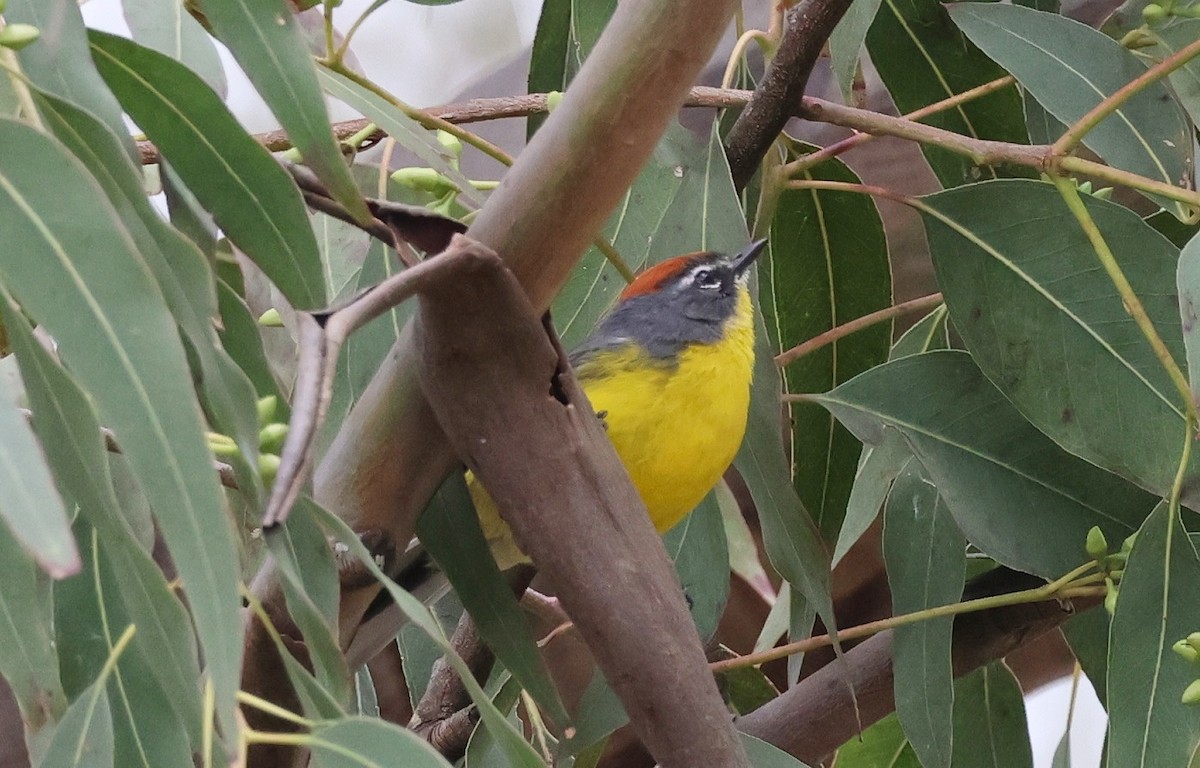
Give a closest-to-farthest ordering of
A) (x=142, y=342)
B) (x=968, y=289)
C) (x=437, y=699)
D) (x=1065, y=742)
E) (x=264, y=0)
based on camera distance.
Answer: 1. (x=142, y=342)
2. (x=264, y=0)
3. (x=968, y=289)
4. (x=437, y=699)
5. (x=1065, y=742)

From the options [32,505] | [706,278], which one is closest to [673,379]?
[706,278]

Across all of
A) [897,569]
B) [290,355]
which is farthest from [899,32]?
[290,355]

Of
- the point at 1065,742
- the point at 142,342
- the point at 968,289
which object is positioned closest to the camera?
the point at 142,342

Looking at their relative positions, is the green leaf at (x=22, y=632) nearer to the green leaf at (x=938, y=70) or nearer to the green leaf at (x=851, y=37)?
the green leaf at (x=851, y=37)

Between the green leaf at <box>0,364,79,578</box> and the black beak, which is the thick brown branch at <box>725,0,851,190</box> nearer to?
the black beak

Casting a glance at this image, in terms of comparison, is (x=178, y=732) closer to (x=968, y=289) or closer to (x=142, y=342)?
(x=142, y=342)

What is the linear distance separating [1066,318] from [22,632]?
772 mm

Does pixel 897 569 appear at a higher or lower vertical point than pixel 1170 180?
lower

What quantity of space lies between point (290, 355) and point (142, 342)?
24.4 inches

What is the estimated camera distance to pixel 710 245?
1.03 meters

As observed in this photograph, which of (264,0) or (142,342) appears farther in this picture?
(264,0)

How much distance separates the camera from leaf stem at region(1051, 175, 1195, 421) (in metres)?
0.81

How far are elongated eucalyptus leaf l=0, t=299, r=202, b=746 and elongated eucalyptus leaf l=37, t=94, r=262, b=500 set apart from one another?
0.05 m

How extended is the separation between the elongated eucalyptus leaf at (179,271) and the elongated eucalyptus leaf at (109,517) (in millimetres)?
55
